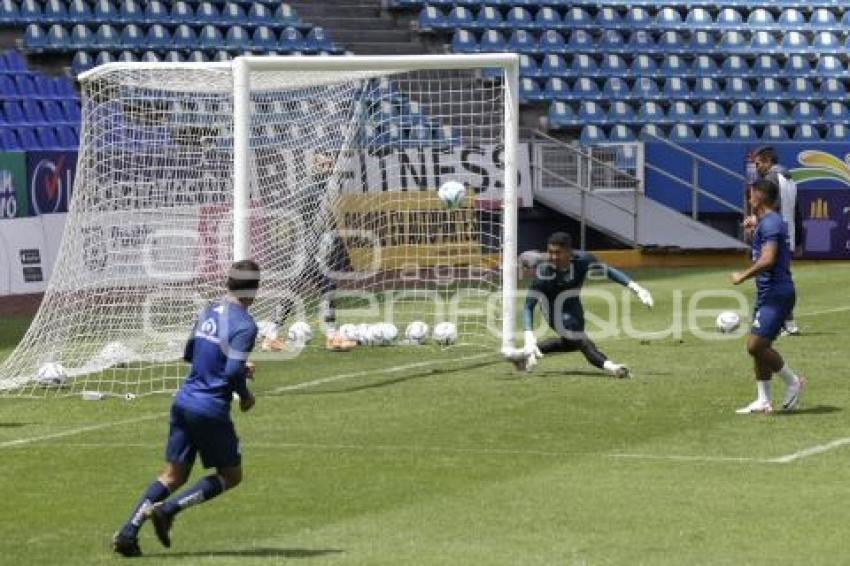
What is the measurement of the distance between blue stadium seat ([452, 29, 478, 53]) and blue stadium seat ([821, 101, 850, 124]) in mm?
7870

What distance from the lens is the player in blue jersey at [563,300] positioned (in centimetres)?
1845

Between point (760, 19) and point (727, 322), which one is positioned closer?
point (727, 322)

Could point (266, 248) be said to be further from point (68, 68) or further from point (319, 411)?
point (68, 68)

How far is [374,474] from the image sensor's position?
13.4 m

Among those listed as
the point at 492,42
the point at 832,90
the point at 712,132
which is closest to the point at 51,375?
the point at 492,42

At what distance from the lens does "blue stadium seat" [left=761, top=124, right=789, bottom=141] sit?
3994 cm

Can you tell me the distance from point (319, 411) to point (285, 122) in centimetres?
517

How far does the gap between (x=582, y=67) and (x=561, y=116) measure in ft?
6.41

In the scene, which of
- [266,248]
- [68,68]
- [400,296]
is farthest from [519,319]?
[68,68]

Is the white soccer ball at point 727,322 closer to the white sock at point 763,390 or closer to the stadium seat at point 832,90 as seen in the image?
the white sock at point 763,390

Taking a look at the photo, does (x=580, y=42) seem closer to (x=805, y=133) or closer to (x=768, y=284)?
(x=805, y=133)

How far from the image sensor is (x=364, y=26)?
39406 millimetres

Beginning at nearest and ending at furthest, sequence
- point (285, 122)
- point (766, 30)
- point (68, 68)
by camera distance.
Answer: point (285, 122) → point (68, 68) → point (766, 30)

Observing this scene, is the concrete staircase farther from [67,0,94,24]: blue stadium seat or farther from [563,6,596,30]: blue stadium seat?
[67,0,94,24]: blue stadium seat
